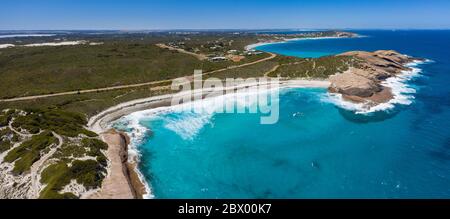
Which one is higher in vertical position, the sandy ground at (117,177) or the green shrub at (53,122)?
the green shrub at (53,122)

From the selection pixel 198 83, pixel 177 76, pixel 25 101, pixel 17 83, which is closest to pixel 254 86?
pixel 198 83

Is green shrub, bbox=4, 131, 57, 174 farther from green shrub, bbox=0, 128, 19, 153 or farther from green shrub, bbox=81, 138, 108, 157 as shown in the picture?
green shrub, bbox=81, 138, 108, 157

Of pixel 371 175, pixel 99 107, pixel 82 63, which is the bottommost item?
pixel 371 175

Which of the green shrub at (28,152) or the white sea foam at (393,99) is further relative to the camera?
the white sea foam at (393,99)

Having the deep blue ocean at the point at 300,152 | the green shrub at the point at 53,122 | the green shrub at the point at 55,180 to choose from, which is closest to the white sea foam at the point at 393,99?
the deep blue ocean at the point at 300,152

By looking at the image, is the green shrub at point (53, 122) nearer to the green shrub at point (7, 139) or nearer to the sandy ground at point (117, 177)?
the green shrub at point (7, 139)

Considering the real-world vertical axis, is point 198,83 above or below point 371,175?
above
